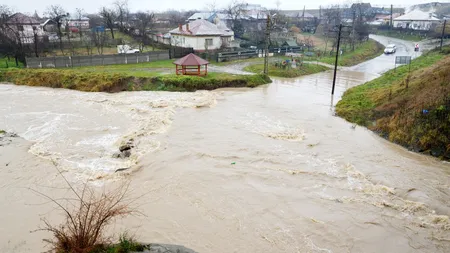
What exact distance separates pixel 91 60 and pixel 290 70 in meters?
16.4

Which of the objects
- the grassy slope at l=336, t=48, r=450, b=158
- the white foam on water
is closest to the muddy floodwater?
the white foam on water

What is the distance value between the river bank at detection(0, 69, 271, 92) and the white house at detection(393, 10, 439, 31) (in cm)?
5183

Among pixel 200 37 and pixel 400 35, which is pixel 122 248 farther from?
pixel 400 35

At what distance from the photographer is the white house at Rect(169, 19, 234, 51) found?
112 ft

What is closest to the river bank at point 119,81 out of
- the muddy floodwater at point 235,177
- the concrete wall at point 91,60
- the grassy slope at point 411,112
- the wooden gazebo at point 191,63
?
the wooden gazebo at point 191,63

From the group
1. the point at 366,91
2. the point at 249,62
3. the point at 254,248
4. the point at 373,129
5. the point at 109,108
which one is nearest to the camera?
the point at 254,248

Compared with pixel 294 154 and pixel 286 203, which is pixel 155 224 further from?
pixel 294 154

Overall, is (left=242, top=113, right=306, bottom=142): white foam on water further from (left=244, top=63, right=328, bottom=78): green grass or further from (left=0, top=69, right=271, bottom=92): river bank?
(left=244, top=63, right=328, bottom=78): green grass

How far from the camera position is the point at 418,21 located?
6041cm

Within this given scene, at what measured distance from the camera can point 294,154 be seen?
11.1 m

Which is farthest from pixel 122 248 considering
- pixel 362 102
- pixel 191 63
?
pixel 191 63

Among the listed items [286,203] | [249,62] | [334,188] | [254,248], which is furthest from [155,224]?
[249,62]

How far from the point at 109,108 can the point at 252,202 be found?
11.2 meters

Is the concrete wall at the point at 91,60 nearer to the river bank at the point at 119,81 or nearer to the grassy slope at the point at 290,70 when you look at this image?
the river bank at the point at 119,81
